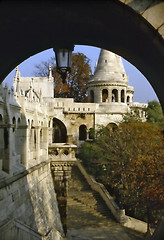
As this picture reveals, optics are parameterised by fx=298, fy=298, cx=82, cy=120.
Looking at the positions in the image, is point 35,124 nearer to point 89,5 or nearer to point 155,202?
point 155,202

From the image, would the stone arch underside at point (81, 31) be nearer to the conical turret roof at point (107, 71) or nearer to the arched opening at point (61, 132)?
the arched opening at point (61, 132)

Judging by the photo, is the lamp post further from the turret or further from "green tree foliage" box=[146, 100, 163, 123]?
the turret

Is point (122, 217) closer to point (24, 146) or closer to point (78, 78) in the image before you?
point (24, 146)

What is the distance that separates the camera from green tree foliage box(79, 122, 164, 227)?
1802cm

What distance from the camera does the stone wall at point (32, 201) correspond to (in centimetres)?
988

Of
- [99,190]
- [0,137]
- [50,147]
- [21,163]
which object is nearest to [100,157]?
[99,190]

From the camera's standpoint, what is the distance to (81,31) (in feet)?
13.3

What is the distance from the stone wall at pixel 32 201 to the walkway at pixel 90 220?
237 cm

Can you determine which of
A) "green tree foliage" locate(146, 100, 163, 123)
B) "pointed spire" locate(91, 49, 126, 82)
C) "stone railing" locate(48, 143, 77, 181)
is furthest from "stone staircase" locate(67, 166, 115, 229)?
"pointed spire" locate(91, 49, 126, 82)

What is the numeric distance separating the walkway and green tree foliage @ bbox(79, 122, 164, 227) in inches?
66.5

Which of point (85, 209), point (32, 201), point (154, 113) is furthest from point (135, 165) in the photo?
point (154, 113)

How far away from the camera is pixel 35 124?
52.4ft

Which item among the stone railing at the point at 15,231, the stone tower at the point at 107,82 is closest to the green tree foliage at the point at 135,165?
the stone tower at the point at 107,82

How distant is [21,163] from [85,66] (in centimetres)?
3009
